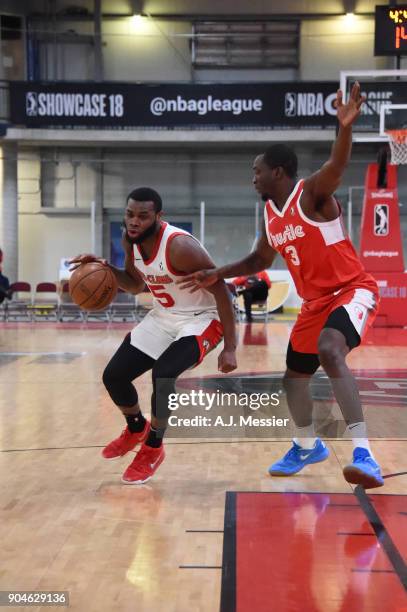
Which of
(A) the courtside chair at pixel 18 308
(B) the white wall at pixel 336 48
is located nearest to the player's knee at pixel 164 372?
(A) the courtside chair at pixel 18 308

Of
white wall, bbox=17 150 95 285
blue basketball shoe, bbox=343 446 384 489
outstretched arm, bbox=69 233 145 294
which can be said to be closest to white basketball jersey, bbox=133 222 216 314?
outstretched arm, bbox=69 233 145 294

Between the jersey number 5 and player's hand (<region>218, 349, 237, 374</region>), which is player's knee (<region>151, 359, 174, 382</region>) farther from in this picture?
the jersey number 5

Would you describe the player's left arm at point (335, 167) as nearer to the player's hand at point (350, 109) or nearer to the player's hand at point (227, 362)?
the player's hand at point (350, 109)

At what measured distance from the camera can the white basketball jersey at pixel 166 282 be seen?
4188 mm

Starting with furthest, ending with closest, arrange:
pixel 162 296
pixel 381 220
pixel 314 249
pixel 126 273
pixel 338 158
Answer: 1. pixel 381 220
2. pixel 126 273
3. pixel 162 296
4. pixel 314 249
5. pixel 338 158

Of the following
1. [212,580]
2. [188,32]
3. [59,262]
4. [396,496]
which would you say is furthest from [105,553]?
[188,32]

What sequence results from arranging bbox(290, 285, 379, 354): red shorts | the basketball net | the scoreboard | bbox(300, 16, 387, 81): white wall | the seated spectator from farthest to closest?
bbox(300, 16, 387, 81): white wall < the seated spectator < the basketball net < the scoreboard < bbox(290, 285, 379, 354): red shorts

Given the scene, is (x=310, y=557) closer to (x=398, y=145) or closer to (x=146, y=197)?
(x=146, y=197)

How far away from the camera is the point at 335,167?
11.9ft

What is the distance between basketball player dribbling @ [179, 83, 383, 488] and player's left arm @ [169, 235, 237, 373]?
0.08 meters

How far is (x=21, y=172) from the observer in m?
20.4

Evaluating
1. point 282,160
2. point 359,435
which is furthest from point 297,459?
point 282,160

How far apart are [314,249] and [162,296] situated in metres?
0.96

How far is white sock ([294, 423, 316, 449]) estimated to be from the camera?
433 cm
